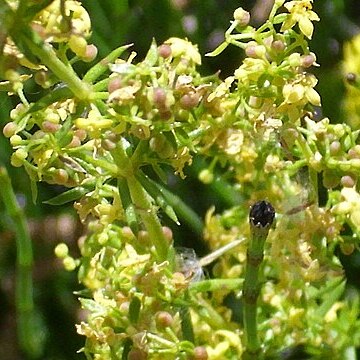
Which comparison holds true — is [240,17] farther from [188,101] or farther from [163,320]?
[163,320]

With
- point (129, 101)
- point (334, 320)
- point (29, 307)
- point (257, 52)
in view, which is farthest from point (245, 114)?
point (29, 307)

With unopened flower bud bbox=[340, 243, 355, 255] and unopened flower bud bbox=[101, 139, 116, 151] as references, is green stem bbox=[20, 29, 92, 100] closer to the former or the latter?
unopened flower bud bbox=[101, 139, 116, 151]

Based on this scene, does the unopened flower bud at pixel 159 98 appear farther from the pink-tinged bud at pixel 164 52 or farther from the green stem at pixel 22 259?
the green stem at pixel 22 259

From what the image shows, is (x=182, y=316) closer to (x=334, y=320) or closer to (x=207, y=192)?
(x=334, y=320)

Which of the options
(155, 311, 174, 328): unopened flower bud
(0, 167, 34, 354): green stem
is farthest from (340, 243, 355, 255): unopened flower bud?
(0, 167, 34, 354): green stem

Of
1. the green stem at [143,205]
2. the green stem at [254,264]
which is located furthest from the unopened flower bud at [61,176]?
the green stem at [254,264]

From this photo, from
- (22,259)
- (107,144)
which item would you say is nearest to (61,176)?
(107,144)
